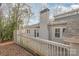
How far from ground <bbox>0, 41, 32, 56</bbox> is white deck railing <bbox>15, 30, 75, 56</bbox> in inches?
2.7

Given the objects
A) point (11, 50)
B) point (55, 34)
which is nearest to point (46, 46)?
point (55, 34)

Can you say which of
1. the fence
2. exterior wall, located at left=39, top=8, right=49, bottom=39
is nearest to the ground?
the fence

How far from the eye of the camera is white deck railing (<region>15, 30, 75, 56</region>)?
205cm

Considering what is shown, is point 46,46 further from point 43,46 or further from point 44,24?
point 44,24

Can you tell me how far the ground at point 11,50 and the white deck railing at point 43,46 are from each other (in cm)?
7

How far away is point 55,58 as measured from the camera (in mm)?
2129

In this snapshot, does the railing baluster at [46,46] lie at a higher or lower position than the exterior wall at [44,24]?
lower

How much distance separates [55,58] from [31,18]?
0.60 m

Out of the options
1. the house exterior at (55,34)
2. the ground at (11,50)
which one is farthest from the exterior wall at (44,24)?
the ground at (11,50)

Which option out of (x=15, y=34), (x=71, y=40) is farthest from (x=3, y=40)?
(x=71, y=40)

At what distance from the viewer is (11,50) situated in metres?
2.18

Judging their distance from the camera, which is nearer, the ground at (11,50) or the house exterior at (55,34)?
the house exterior at (55,34)

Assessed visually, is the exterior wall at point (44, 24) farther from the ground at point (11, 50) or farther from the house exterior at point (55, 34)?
the ground at point (11, 50)

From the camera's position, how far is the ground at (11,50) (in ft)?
7.10
